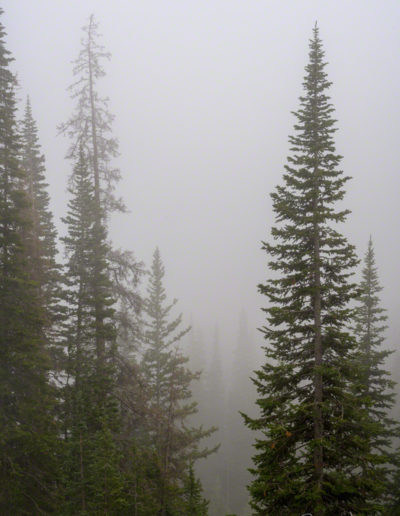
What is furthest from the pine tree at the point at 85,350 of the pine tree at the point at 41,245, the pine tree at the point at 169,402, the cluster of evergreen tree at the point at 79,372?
the pine tree at the point at 169,402

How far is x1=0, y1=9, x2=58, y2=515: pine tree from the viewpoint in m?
11.9

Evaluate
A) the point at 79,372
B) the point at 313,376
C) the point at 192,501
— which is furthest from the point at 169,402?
the point at 313,376

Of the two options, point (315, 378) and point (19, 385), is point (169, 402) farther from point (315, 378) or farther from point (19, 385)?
point (315, 378)

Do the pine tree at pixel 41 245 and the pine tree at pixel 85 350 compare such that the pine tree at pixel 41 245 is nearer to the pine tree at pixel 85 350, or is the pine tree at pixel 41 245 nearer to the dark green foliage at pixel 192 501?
the pine tree at pixel 85 350

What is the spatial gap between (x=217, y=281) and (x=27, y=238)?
177m

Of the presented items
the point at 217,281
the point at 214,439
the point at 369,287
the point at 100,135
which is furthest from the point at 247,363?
the point at 217,281

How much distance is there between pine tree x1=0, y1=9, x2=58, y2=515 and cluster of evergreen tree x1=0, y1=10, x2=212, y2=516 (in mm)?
39

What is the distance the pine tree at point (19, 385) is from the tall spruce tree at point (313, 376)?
7568mm

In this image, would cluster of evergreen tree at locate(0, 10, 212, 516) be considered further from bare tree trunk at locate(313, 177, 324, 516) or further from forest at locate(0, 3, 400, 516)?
bare tree trunk at locate(313, 177, 324, 516)

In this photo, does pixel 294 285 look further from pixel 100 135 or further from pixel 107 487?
pixel 100 135

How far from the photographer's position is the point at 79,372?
1602cm

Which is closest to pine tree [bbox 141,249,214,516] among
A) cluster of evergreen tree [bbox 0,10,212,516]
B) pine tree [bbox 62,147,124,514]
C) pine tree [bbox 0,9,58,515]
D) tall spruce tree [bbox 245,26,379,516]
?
cluster of evergreen tree [bbox 0,10,212,516]

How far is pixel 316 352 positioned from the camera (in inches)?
383

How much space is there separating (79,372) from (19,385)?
3.12 m
